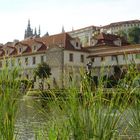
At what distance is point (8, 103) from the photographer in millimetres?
3961

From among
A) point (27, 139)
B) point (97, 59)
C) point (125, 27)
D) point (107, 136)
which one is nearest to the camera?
point (107, 136)

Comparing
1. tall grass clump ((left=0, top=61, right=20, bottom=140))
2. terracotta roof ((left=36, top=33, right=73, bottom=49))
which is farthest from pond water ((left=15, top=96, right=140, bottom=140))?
terracotta roof ((left=36, top=33, right=73, bottom=49))

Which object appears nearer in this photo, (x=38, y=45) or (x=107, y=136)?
(x=107, y=136)

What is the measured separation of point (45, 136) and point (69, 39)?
50032mm

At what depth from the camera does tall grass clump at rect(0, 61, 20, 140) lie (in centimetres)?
394

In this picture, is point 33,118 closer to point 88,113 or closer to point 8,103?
point 8,103

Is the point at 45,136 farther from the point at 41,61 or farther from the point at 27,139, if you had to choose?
the point at 41,61

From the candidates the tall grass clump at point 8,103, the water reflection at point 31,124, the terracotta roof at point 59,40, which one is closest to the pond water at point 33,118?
the water reflection at point 31,124

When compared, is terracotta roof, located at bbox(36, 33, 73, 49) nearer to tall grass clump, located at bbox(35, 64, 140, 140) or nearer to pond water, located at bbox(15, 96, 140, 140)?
pond water, located at bbox(15, 96, 140, 140)

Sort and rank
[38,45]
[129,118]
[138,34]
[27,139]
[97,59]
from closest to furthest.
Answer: [129,118]
[27,139]
[97,59]
[38,45]
[138,34]

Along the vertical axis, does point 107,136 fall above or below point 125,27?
below

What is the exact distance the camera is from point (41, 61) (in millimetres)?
54875

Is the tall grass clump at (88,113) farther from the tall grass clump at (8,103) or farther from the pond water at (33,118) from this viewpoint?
the tall grass clump at (8,103)

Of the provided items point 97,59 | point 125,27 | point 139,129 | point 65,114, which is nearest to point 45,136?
point 65,114
